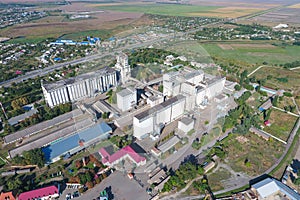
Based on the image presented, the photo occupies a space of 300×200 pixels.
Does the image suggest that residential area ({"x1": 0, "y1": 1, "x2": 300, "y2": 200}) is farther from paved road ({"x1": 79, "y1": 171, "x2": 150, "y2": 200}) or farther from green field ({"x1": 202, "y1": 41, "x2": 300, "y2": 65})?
green field ({"x1": 202, "y1": 41, "x2": 300, "y2": 65})

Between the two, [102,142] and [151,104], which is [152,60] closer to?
[151,104]

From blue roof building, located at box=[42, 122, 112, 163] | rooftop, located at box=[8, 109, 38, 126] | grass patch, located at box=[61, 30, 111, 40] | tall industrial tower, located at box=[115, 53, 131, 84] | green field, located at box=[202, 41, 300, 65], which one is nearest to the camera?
blue roof building, located at box=[42, 122, 112, 163]

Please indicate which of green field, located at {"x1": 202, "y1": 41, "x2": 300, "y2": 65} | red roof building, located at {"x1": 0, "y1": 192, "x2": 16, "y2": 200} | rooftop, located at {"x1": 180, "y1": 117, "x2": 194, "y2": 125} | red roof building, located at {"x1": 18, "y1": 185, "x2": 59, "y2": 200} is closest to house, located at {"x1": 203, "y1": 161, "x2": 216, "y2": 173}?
rooftop, located at {"x1": 180, "y1": 117, "x2": 194, "y2": 125}

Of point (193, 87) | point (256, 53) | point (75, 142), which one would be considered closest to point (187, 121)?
point (193, 87)

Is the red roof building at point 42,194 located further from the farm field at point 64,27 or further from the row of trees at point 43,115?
the farm field at point 64,27

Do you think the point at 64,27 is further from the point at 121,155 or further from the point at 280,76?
the point at 280,76

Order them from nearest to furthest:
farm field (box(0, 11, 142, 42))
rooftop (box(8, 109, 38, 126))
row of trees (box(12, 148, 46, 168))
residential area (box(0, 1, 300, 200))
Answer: residential area (box(0, 1, 300, 200))
row of trees (box(12, 148, 46, 168))
rooftop (box(8, 109, 38, 126))
farm field (box(0, 11, 142, 42))
